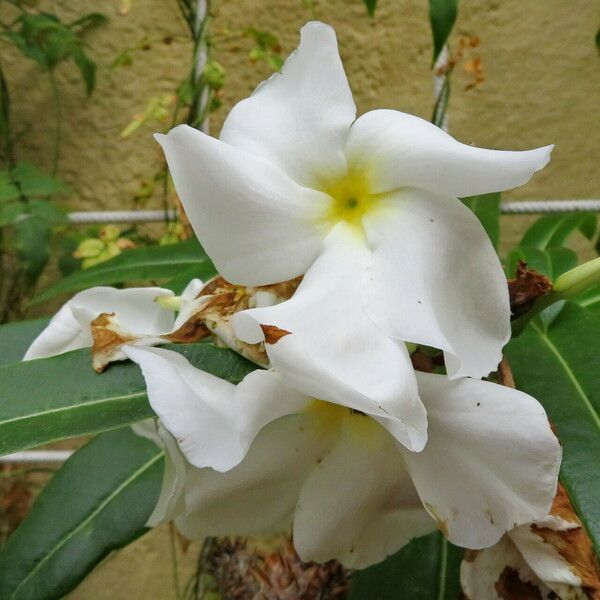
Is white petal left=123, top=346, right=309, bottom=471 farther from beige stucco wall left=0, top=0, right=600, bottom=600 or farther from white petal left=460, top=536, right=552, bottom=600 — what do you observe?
beige stucco wall left=0, top=0, right=600, bottom=600

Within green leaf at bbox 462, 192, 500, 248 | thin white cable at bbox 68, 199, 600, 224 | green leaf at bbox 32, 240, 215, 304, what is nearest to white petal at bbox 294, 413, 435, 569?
green leaf at bbox 462, 192, 500, 248

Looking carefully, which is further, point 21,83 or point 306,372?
point 21,83

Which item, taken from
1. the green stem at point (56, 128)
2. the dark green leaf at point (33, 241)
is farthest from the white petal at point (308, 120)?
the green stem at point (56, 128)

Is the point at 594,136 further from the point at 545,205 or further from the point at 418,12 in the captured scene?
the point at 545,205

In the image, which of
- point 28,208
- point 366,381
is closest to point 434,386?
point 366,381

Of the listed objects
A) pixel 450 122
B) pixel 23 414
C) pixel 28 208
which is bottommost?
pixel 28 208

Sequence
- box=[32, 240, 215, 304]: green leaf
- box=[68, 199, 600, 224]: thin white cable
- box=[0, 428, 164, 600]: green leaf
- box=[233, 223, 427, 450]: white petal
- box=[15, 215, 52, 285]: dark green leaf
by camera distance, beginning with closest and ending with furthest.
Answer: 1. box=[233, 223, 427, 450]: white petal
2. box=[0, 428, 164, 600]: green leaf
3. box=[32, 240, 215, 304]: green leaf
4. box=[68, 199, 600, 224]: thin white cable
5. box=[15, 215, 52, 285]: dark green leaf
